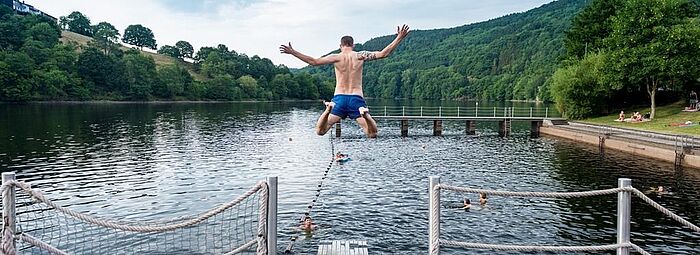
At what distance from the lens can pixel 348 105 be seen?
9.86 meters

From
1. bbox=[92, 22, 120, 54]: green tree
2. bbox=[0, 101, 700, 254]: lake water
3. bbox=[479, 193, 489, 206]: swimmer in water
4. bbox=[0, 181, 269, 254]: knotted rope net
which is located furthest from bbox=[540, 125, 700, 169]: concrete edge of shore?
bbox=[92, 22, 120, 54]: green tree

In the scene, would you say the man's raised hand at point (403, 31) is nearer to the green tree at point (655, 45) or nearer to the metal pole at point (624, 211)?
the metal pole at point (624, 211)

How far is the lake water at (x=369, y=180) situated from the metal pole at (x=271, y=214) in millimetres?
11715

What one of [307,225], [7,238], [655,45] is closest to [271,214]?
[7,238]

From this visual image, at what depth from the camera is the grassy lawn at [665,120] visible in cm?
4375

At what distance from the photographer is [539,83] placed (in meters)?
174

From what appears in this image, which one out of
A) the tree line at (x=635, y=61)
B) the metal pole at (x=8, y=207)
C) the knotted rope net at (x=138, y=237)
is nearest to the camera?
the metal pole at (x=8, y=207)

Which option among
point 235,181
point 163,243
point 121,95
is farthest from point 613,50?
point 121,95

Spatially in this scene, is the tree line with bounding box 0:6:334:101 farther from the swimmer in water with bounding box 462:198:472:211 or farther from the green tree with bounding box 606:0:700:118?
the swimmer in water with bounding box 462:198:472:211

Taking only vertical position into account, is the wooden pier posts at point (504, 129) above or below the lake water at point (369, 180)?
above

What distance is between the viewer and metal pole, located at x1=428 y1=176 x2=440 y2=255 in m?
6.74

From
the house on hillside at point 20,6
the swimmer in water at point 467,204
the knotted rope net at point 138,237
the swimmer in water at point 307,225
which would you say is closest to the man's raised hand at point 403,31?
the knotted rope net at point 138,237

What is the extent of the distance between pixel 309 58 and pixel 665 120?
50.5 meters

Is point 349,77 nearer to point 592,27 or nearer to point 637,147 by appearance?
point 637,147
